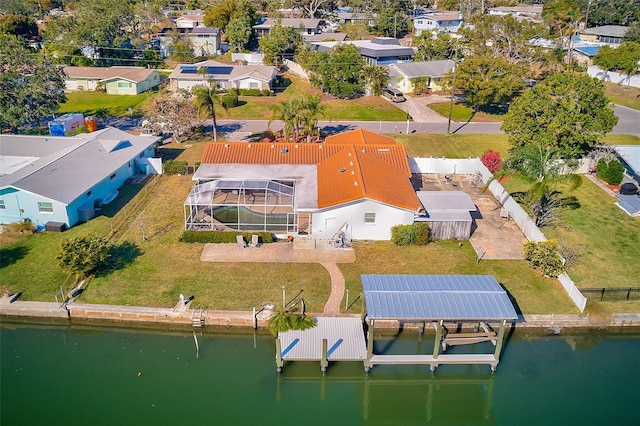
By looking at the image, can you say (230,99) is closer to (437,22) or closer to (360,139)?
(360,139)

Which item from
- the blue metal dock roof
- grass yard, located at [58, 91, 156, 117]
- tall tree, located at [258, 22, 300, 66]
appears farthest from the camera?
tall tree, located at [258, 22, 300, 66]

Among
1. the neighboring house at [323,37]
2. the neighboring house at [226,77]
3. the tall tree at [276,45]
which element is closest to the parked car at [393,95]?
the neighboring house at [226,77]

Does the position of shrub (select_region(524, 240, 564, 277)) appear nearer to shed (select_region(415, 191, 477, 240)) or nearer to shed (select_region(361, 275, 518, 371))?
shed (select_region(415, 191, 477, 240))

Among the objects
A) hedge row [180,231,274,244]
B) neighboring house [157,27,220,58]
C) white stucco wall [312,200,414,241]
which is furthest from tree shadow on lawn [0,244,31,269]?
neighboring house [157,27,220,58]

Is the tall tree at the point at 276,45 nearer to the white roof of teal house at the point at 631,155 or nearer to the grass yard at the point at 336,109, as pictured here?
the grass yard at the point at 336,109

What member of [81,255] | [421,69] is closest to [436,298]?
[81,255]

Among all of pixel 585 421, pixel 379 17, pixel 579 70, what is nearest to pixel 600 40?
pixel 579 70
